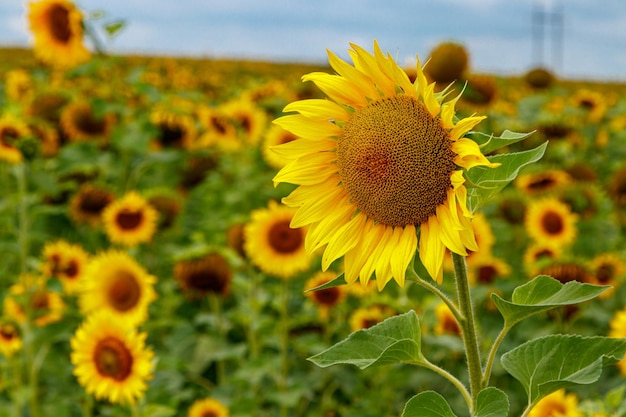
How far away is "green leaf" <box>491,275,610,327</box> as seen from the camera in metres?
0.95

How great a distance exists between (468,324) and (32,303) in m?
2.02

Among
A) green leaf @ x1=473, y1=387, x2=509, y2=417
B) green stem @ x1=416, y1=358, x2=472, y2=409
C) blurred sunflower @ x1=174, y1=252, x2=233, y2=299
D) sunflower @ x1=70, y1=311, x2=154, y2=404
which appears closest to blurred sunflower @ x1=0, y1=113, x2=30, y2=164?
blurred sunflower @ x1=174, y1=252, x2=233, y2=299

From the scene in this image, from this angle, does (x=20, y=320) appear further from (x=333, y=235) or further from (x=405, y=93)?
(x=405, y=93)

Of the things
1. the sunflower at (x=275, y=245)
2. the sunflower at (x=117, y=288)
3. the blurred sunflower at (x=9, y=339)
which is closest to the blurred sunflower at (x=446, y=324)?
the sunflower at (x=275, y=245)

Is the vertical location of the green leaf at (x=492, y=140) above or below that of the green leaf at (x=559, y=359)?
above

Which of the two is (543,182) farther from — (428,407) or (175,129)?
(428,407)

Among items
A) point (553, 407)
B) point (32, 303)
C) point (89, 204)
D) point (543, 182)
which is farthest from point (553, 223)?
point (32, 303)

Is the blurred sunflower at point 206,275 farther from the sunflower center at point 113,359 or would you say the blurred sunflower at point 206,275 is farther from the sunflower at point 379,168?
the sunflower at point 379,168

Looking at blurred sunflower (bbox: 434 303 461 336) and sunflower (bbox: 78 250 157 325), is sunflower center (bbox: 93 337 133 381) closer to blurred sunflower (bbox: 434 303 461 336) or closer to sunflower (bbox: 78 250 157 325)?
sunflower (bbox: 78 250 157 325)

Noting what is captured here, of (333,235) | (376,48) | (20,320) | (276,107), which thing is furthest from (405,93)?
(276,107)

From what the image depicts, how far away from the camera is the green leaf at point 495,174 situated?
935mm

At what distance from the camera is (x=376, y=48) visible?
0.99 m

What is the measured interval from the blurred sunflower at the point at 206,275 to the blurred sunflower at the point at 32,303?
43cm

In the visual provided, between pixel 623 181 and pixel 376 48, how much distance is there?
3.29 meters
